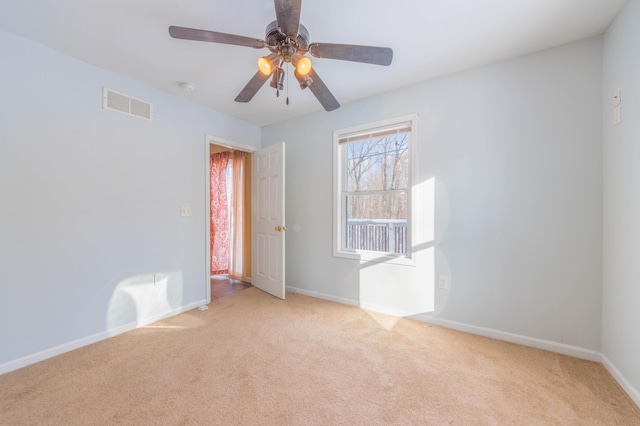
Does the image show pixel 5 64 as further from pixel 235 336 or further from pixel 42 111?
pixel 235 336

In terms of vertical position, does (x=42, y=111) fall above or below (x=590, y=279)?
above

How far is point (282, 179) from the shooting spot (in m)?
3.36

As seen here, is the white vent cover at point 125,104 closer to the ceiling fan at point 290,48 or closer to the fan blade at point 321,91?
the ceiling fan at point 290,48

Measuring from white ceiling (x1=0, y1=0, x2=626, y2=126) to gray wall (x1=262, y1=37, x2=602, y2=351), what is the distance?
0.28 metres

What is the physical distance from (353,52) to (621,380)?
2.70 m

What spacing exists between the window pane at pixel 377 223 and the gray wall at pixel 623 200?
152 cm

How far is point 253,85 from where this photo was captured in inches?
72.2

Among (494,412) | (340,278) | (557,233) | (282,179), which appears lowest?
(494,412)

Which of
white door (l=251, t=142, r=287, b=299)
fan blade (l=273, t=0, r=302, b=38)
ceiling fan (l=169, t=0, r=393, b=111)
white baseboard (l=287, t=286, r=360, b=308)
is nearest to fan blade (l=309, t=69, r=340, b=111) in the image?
ceiling fan (l=169, t=0, r=393, b=111)

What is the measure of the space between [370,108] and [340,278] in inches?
80.9

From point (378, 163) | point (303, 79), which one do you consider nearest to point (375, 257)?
point (378, 163)

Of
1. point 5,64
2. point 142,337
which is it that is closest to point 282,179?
point 142,337

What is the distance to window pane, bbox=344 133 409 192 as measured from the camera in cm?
289

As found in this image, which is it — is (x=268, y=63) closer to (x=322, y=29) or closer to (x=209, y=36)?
(x=209, y=36)
